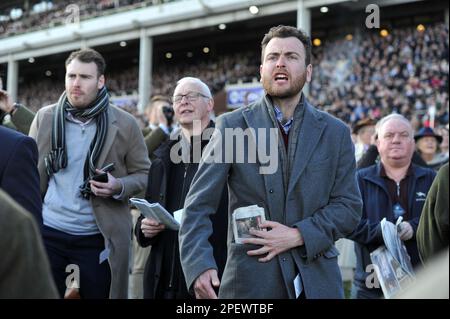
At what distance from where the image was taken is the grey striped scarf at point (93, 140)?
4207mm

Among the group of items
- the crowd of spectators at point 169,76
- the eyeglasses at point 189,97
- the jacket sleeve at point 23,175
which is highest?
the crowd of spectators at point 169,76

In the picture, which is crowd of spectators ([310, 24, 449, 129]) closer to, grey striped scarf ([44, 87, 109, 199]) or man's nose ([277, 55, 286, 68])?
grey striped scarf ([44, 87, 109, 199])

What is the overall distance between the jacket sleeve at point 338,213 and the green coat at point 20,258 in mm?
1679

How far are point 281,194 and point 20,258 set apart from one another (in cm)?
177

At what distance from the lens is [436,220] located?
9.39 ft

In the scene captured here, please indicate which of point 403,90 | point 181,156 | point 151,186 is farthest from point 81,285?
point 403,90

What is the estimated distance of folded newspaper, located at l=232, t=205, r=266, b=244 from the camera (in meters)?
2.75

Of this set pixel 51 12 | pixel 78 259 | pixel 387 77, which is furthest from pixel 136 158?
pixel 51 12

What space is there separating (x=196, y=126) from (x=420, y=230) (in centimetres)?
173

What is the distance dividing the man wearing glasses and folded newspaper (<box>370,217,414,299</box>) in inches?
37.9

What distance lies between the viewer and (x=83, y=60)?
4465mm

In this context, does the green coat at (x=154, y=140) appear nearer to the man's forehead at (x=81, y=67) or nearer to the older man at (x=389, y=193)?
the man's forehead at (x=81, y=67)

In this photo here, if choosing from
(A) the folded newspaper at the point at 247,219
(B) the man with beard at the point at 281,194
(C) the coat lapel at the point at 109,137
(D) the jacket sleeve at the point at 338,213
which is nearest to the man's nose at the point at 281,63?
(B) the man with beard at the point at 281,194

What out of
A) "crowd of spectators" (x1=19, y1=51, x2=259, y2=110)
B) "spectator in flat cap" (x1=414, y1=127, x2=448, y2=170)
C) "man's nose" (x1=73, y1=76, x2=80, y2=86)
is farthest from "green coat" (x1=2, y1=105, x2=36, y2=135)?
"crowd of spectators" (x1=19, y1=51, x2=259, y2=110)
